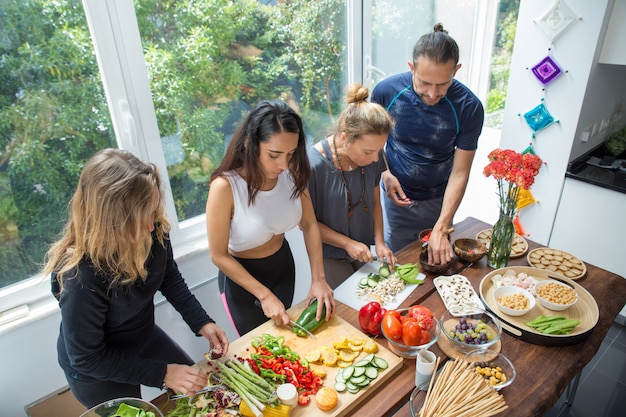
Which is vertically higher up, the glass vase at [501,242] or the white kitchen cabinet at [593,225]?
the glass vase at [501,242]

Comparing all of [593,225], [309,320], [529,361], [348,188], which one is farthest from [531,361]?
[593,225]

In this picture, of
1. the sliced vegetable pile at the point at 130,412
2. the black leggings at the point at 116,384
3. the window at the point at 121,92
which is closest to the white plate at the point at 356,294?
the black leggings at the point at 116,384

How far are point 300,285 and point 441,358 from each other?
5.11 ft

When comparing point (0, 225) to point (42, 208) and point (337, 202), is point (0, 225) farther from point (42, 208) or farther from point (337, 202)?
point (337, 202)

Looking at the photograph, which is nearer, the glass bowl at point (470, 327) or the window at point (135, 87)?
the glass bowl at point (470, 327)

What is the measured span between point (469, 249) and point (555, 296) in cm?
40

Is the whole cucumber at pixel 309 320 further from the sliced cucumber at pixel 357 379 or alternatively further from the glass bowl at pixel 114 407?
the glass bowl at pixel 114 407

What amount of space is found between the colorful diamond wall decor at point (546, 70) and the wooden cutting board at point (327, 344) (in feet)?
7.03

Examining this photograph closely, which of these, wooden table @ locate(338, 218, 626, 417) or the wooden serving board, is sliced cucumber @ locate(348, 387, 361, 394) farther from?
the wooden serving board

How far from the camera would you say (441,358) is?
1.31m

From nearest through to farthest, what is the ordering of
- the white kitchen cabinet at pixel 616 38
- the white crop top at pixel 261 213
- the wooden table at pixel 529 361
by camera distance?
the wooden table at pixel 529 361
the white crop top at pixel 261 213
the white kitchen cabinet at pixel 616 38

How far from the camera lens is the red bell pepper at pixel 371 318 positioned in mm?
1389

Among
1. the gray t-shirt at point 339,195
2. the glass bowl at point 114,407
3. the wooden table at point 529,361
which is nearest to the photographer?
the glass bowl at point 114,407

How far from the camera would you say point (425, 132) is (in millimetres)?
2078
